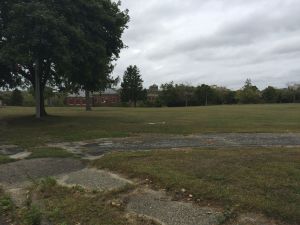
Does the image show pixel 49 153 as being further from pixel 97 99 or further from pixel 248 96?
pixel 97 99

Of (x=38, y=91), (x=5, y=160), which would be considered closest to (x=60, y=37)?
(x=38, y=91)

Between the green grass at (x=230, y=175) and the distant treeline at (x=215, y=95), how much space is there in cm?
8558

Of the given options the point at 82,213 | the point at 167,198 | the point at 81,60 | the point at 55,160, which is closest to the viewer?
the point at 82,213

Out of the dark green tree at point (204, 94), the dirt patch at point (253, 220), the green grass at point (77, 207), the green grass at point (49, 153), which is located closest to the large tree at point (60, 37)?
the green grass at point (49, 153)

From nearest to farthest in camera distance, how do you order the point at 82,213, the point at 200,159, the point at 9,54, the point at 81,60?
the point at 82,213 < the point at 200,159 < the point at 9,54 < the point at 81,60

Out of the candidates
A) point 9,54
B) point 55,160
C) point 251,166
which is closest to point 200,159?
point 251,166

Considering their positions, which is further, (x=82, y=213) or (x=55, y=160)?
(x=55, y=160)

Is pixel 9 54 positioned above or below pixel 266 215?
above

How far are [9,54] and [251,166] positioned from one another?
15264 mm

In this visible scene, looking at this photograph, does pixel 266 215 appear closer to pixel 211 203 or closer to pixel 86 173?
pixel 211 203

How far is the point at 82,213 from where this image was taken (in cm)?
651

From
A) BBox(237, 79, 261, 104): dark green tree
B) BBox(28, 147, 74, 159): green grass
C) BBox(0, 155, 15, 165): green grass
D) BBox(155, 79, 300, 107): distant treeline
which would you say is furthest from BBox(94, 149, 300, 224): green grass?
BBox(237, 79, 261, 104): dark green tree

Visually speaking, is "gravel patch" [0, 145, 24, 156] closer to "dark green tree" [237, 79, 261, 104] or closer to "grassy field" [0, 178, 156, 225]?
"grassy field" [0, 178, 156, 225]

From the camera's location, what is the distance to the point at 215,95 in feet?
349
